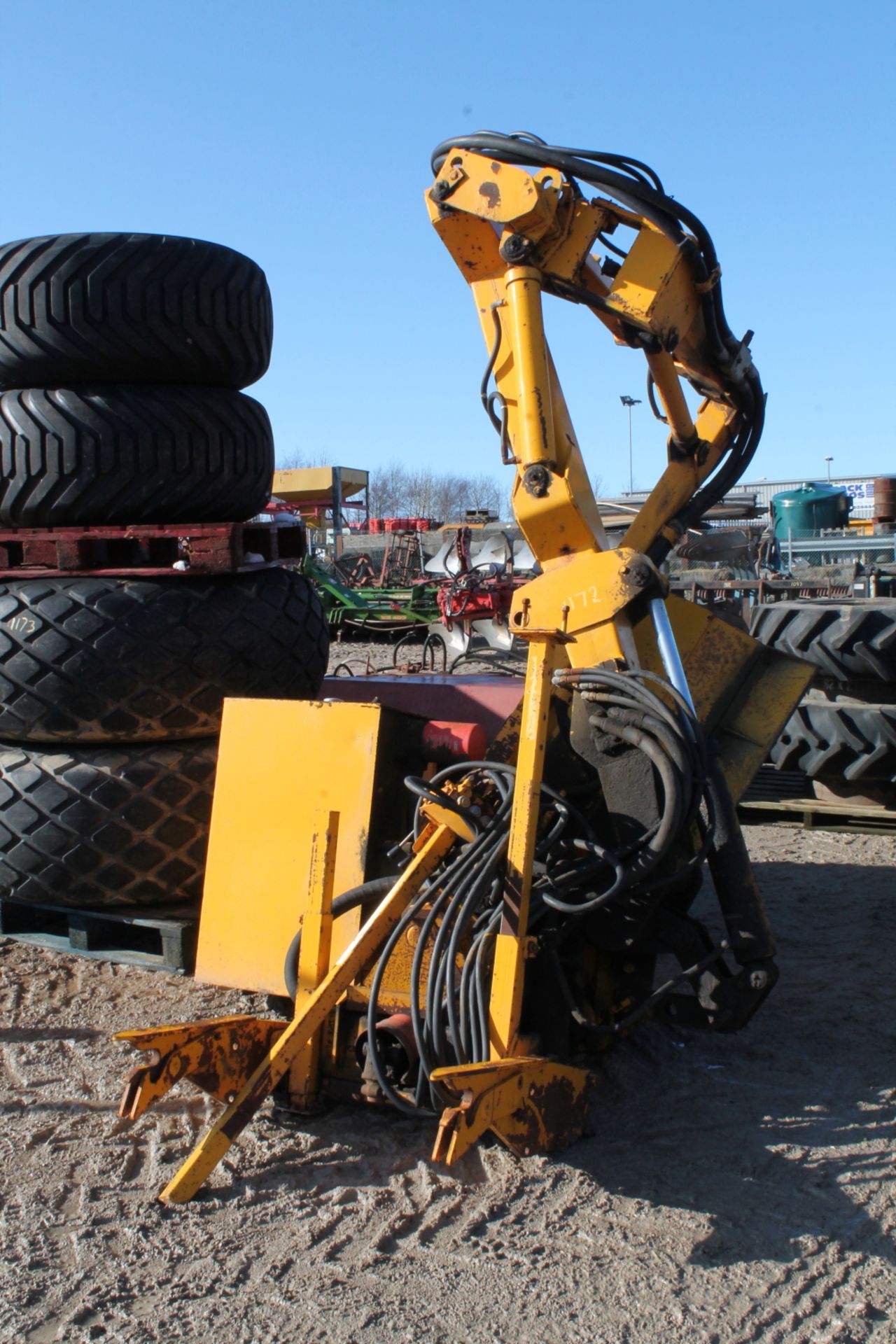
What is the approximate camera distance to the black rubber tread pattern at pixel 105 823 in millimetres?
4359

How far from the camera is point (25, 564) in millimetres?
4676

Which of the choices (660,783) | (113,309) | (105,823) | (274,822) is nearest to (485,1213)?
(660,783)

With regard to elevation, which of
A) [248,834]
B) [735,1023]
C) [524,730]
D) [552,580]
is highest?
[552,580]

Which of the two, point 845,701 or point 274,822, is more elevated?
point 845,701

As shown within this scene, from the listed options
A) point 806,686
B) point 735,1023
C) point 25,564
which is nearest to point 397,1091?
point 735,1023

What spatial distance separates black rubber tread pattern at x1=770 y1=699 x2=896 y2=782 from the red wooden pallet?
327cm

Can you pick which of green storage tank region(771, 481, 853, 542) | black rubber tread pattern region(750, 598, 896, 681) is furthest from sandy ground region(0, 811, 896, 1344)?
green storage tank region(771, 481, 853, 542)

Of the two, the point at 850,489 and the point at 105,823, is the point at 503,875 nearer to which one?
the point at 105,823

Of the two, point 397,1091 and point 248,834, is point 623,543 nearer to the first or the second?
point 248,834

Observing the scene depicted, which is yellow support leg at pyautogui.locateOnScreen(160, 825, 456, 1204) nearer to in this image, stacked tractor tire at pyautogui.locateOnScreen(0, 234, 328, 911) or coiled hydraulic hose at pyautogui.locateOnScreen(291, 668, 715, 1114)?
coiled hydraulic hose at pyautogui.locateOnScreen(291, 668, 715, 1114)

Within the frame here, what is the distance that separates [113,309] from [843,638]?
13.1 ft

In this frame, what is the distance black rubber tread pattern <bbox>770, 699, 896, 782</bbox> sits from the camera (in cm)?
614

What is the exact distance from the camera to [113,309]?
447cm

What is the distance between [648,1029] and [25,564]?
9.79ft
